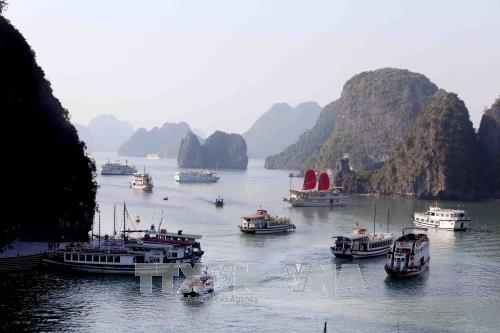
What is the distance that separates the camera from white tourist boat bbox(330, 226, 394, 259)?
260 feet

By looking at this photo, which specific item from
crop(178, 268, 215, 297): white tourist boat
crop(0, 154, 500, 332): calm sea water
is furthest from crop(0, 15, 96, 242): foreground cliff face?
crop(178, 268, 215, 297): white tourist boat

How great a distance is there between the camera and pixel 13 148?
62.0m

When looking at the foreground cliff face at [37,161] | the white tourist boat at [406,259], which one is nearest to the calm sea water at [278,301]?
the white tourist boat at [406,259]

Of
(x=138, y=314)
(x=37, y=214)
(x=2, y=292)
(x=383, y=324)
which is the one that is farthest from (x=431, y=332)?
(x=37, y=214)

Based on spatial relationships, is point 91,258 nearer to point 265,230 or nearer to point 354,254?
point 354,254

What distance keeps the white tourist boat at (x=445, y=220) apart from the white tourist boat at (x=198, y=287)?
62175 millimetres

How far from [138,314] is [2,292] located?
1174 centimetres

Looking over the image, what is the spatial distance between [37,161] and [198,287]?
20924 millimetres

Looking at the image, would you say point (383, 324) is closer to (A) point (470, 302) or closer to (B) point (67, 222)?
(A) point (470, 302)

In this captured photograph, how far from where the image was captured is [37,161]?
67.9 m

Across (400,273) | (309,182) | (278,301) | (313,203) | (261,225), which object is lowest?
(278,301)

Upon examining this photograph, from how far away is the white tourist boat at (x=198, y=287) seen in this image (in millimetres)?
57875

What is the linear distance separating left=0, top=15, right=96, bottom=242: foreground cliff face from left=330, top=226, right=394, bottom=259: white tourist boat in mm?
27538

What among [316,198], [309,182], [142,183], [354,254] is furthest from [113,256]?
[142,183]
